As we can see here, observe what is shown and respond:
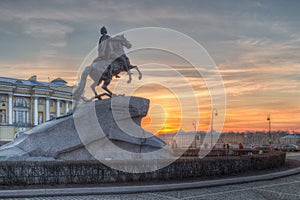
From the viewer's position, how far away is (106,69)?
17047 mm

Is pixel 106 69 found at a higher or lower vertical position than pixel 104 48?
lower

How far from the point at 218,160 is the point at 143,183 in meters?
3.34

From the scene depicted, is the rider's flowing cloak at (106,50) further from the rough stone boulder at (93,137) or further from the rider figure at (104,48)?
the rough stone boulder at (93,137)

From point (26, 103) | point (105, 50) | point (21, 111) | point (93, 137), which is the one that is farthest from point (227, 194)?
point (26, 103)

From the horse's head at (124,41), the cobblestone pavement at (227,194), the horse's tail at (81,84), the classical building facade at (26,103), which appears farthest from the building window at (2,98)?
the cobblestone pavement at (227,194)

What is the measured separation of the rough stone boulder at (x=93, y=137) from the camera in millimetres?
15234

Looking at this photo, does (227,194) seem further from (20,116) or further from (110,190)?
(20,116)

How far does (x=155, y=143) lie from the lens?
54.4 ft

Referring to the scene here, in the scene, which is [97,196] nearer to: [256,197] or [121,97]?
[256,197]

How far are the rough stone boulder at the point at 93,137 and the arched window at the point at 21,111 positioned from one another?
224 feet

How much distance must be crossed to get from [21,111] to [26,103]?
1980mm

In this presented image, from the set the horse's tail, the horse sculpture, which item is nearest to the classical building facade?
the horse's tail

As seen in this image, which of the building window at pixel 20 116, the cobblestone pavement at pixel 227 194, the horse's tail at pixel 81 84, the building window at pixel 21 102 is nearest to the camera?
the cobblestone pavement at pixel 227 194

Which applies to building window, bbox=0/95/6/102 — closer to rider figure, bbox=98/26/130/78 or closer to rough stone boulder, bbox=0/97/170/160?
rough stone boulder, bbox=0/97/170/160
